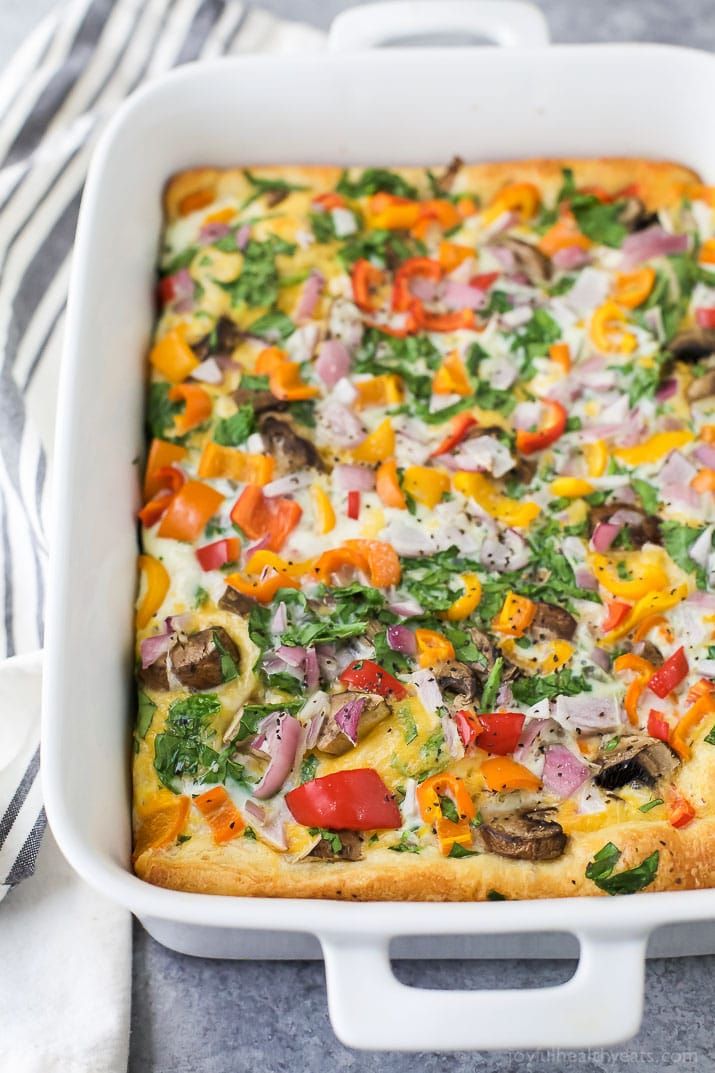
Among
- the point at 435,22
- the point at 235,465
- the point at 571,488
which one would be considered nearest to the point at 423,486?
the point at 571,488

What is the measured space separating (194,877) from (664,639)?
109cm

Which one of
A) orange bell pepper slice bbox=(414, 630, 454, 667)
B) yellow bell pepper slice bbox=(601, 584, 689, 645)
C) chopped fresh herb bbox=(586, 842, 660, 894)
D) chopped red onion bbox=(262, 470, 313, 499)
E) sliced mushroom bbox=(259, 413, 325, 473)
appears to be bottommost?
chopped fresh herb bbox=(586, 842, 660, 894)

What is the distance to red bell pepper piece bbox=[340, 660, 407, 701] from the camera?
2465 millimetres

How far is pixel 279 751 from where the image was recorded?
2387mm

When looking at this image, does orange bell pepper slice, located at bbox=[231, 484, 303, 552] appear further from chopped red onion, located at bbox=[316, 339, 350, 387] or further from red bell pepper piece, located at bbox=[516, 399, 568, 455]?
red bell pepper piece, located at bbox=[516, 399, 568, 455]

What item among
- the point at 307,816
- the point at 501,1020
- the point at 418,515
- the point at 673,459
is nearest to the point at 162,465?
the point at 418,515

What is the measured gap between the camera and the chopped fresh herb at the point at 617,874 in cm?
227

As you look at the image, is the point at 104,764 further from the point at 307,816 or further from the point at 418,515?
the point at 418,515

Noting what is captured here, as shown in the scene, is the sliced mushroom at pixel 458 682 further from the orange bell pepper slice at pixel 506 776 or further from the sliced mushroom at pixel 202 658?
the sliced mushroom at pixel 202 658

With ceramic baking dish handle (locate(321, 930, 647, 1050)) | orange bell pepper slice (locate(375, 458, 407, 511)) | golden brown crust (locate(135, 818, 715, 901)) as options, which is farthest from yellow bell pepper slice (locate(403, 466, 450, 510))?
ceramic baking dish handle (locate(321, 930, 647, 1050))

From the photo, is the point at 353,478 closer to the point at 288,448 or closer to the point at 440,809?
the point at 288,448

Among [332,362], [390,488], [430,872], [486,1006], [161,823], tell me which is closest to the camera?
[486,1006]

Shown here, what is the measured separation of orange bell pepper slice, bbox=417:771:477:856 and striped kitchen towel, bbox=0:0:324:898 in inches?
32.4

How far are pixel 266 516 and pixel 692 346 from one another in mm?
1136
